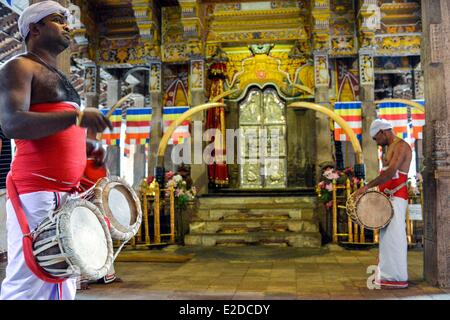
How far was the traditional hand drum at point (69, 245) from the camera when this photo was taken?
2.23 m

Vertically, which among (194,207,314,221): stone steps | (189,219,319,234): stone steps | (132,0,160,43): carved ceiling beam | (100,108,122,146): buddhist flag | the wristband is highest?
(132,0,160,43): carved ceiling beam

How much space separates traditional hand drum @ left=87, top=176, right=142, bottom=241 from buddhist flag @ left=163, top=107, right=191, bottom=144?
9.55 meters

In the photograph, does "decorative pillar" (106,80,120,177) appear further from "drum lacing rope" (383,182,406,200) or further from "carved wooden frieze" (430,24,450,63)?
"carved wooden frieze" (430,24,450,63)

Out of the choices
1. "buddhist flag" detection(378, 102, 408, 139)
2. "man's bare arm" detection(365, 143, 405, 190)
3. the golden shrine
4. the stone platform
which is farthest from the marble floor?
"buddhist flag" detection(378, 102, 408, 139)

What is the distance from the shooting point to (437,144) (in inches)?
220

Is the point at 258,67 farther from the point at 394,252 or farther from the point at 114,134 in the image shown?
the point at 394,252

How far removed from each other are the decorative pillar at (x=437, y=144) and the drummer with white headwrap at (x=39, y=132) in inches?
177

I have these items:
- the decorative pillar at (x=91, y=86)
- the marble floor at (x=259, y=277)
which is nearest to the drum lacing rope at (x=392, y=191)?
the marble floor at (x=259, y=277)

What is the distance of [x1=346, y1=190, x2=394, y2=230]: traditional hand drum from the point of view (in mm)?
5645

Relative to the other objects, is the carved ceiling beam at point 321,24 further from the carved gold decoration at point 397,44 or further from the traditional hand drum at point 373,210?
the traditional hand drum at point 373,210

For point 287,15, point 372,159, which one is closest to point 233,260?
point 372,159

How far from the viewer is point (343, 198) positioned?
998 cm
